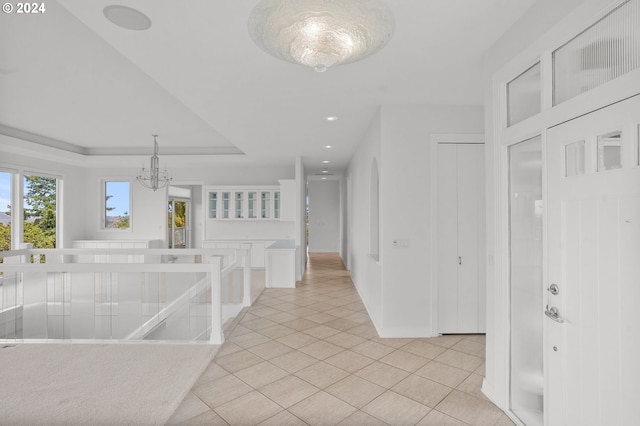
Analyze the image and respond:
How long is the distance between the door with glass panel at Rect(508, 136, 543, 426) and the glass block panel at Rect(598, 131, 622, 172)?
42 centimetres

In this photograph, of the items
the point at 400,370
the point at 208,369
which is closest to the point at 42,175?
the point at 208,369

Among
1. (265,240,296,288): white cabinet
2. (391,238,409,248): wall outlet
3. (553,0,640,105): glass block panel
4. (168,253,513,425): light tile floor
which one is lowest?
(168,253,513,425): light tile floor

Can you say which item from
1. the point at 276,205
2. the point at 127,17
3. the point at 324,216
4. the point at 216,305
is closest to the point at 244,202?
the point at 276,205

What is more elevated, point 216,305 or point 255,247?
point 255,247

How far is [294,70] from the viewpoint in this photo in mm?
2684

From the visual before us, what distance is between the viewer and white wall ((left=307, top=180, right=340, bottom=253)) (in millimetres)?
11805

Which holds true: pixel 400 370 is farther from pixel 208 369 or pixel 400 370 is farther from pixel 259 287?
pixel 259 287

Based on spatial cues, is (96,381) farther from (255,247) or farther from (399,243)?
(255,247)

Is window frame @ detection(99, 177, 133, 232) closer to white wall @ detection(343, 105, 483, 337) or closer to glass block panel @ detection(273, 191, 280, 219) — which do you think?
glass block panel @ detection(273, 191, 280, 219)

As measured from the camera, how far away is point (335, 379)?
2.57 metres

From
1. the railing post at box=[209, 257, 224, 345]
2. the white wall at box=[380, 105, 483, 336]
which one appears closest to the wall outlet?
the white wall at box=[380, 105, 483, 336]

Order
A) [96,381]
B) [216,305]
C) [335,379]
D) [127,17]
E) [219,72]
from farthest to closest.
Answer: [216,305]
[219,72]
[335,379]
[96,381]
[127,17]

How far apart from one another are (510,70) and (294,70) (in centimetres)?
163

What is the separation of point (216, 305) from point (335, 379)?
145cm
